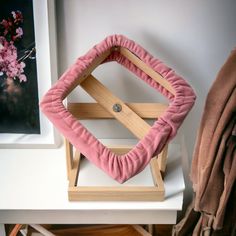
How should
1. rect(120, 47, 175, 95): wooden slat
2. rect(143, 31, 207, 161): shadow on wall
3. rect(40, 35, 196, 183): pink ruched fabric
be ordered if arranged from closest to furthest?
1. rect(40, 35, 196, 183): pink ruched fabric
2. rect(120, 47, 175, 95): wooden slat
3. rect(143, 31, 207, 161): shadow on wall

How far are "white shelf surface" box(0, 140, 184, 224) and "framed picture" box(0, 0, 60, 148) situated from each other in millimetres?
134

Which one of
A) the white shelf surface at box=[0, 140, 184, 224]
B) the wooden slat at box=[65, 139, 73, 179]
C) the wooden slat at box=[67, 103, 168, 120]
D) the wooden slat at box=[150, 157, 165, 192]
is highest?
the wooden slat at box=[67, 103, 168, 120]

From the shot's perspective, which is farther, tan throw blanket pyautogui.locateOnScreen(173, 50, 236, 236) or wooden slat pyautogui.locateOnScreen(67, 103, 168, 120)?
wooden slat pyautogui.locateOnScreen(67, 103, 168, 120)

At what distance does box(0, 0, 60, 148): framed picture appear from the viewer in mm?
1063

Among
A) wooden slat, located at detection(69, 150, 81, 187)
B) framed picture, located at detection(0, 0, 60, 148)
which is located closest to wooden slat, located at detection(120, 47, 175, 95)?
framed picture, located at detection(0, 0, 60, 148)

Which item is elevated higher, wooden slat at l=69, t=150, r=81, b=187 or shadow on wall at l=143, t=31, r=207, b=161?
shadow on wall at l=143, t=31, r=207, b=161

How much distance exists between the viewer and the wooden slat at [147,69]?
98cm

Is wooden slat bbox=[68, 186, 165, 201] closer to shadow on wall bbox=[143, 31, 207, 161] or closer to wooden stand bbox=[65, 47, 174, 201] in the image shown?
wooden stand bbox=[65, 47, 174, 201]

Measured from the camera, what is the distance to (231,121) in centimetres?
90

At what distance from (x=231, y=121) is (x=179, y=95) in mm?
149

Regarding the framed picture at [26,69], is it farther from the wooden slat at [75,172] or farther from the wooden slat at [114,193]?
the wooden slat at [114,193]

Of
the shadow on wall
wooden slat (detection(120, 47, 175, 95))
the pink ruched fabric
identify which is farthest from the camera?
the shadow on wall

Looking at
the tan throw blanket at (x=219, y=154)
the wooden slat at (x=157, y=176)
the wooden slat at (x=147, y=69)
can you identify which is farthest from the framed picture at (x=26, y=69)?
the tan throw blanket at (x=219, y=154)

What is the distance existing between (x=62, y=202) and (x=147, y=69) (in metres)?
0.45
